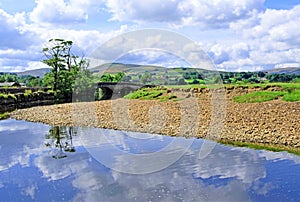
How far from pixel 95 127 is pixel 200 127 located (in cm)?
840

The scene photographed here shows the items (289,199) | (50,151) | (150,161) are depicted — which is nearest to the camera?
(289,199)

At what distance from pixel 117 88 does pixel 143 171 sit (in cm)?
5827

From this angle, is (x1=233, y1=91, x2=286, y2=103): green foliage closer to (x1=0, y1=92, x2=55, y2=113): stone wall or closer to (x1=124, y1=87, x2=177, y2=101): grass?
(x1=124, y1=87, x2=177, y2=101): grass

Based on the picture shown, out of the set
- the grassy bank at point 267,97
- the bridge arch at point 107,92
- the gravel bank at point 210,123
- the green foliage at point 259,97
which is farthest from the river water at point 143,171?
the bridge arch at point 107,92

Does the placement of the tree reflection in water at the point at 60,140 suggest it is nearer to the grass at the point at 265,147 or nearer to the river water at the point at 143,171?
the river water at the point at 143,171

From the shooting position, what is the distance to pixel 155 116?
30.4 meters

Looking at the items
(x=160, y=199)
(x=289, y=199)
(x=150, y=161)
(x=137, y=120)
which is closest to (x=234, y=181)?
(x=289, y=199)

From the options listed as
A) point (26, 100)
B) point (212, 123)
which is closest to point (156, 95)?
point (212, 123)

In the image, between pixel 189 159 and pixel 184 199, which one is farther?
pixel 189 159

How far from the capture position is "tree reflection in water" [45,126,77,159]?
1876cm

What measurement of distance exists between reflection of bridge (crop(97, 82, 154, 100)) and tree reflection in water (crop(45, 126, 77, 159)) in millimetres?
30647

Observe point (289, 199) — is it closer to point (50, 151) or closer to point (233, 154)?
point (233, 154)

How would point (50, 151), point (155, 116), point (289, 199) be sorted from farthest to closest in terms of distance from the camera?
point (155, 116), point (50, 151), point (289, 199)

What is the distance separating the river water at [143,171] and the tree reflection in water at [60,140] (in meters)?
0.06
